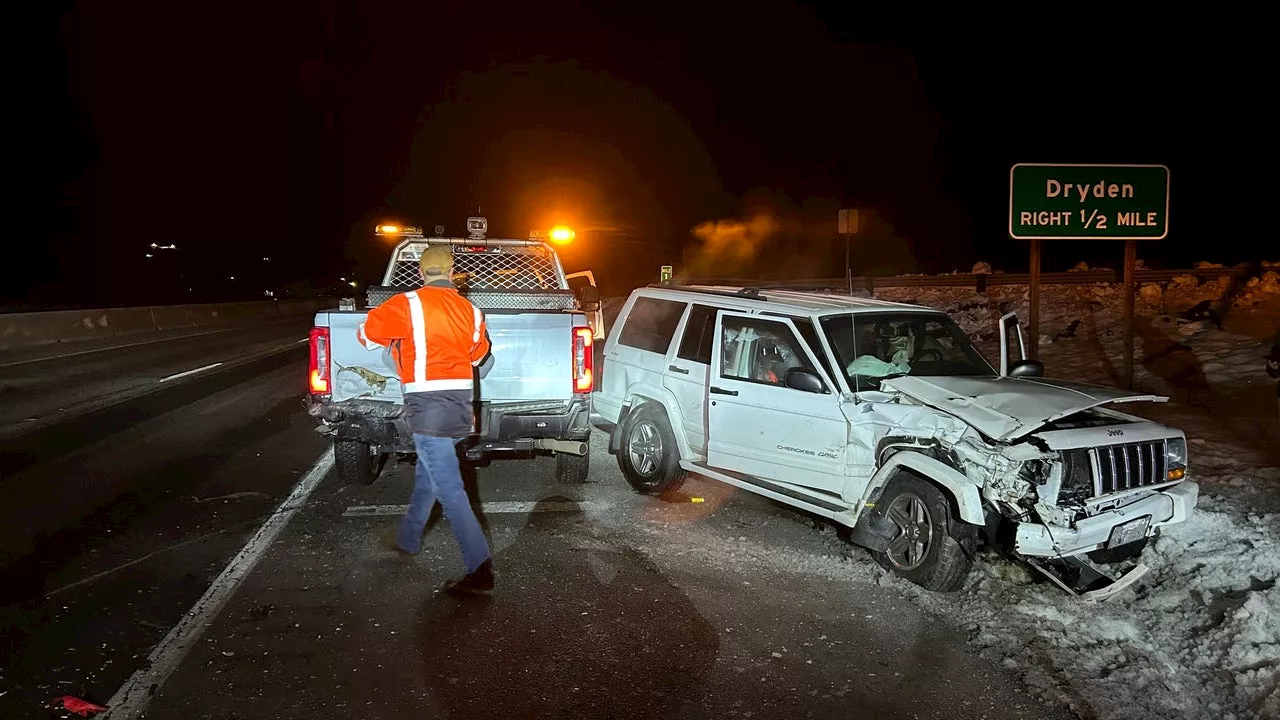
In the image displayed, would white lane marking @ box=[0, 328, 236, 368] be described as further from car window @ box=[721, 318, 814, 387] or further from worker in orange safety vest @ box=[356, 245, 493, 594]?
car window @ box=[721, 318, 814, 387]

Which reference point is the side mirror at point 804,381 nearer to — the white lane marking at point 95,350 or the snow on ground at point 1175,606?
the snow on ground at point 1175,606

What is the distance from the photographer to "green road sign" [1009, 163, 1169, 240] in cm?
929

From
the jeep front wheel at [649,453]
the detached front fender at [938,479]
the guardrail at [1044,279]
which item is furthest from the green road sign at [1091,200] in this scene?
the guardrail at [1044,279]

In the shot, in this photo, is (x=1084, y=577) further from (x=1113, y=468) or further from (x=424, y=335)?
(x=424, y=335)

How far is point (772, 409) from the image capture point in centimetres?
639

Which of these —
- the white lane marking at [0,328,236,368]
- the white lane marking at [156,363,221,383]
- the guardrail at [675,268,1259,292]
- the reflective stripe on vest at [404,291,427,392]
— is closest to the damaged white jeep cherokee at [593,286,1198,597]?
the reflective stripe on vest at [404,291,427,392]

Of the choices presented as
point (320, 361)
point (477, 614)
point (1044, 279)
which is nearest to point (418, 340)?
point (477, 614)

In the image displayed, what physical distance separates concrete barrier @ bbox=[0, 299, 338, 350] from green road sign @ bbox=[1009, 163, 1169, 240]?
21935 millimetres

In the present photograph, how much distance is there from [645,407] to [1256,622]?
4524 millimetres

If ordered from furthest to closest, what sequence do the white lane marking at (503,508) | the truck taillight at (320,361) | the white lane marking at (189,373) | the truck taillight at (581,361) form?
1. the white lane marking at (189,373)
2. the truck taillight at (581,361)
3. the white lane marking at (503,508)
4. the truck taillight at (320,361)

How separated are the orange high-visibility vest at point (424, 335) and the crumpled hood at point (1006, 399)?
283 centimetres

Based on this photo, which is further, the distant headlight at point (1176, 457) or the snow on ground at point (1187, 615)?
the distant headlight at point (1176, 457)

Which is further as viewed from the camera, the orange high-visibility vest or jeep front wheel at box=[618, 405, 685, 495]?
jeep front wheel at box=[618, 405, 685, 495]

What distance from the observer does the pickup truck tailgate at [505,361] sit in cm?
680
